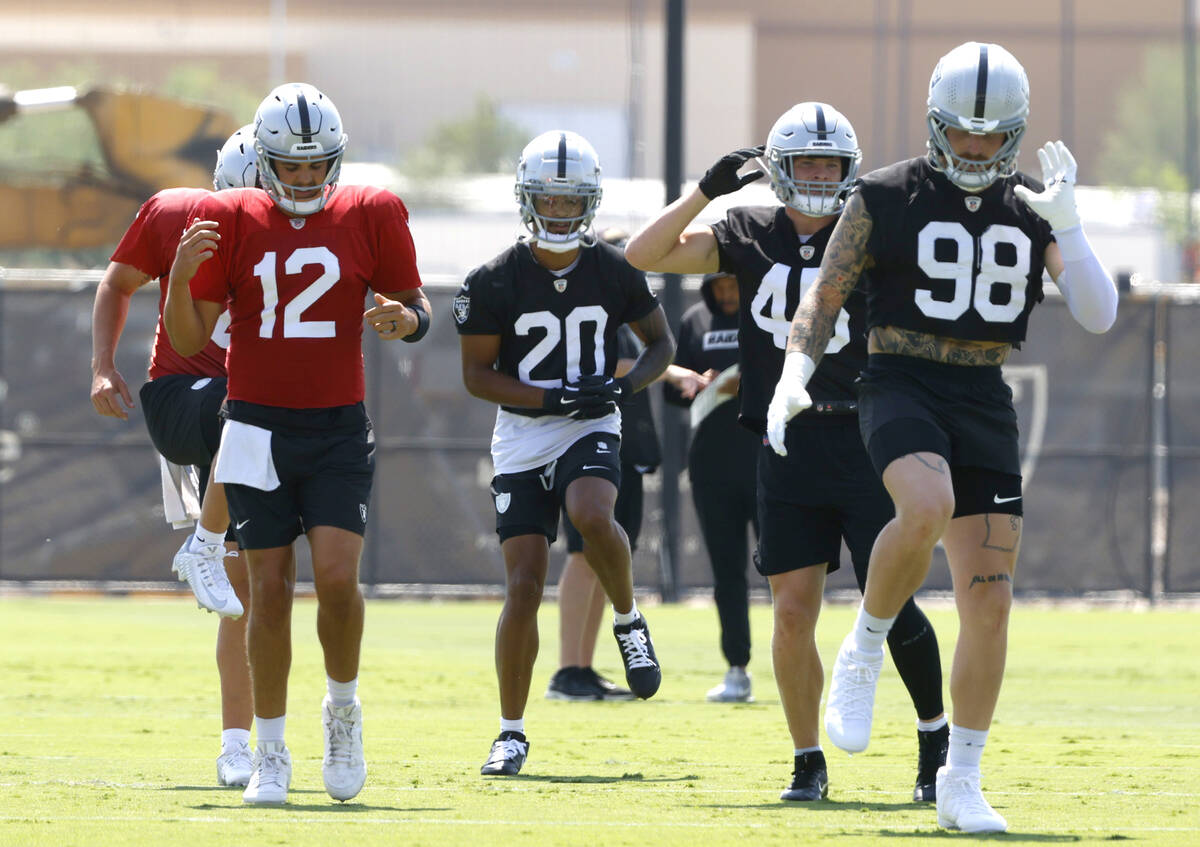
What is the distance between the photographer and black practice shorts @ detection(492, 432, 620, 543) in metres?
7.12

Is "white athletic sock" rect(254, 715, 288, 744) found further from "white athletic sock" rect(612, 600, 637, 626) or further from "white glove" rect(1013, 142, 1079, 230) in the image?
"white glove" rect(1013, 142, 1079, 230)

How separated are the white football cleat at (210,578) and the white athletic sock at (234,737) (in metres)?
0.39

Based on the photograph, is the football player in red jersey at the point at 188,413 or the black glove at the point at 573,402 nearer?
the football player in red jersey at the point at 188,413

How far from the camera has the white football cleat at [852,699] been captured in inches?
216

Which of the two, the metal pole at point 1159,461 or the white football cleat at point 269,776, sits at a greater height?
the metal pole at point 1159,461

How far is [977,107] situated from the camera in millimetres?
5461

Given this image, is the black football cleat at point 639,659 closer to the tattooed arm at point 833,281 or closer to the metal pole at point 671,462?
the tattooed arm at point 833,281

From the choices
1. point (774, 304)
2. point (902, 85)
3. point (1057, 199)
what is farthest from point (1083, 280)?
point (902, 85)

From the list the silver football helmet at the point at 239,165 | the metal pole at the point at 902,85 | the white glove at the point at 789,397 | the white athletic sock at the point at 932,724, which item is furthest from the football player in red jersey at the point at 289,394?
the metal pole at the point at 902,85

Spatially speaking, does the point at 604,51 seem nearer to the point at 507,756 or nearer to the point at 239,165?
the point at 239,165

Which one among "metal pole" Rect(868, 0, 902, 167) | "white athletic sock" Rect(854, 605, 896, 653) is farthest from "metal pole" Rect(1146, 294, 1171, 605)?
"metal pole" Rect(868, 0, 902, 167)

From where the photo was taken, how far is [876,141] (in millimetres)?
58375

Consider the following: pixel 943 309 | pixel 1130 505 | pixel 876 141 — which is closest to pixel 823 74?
pixel 876 141

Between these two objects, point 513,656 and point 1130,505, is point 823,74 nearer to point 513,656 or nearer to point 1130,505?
point 1130,505
